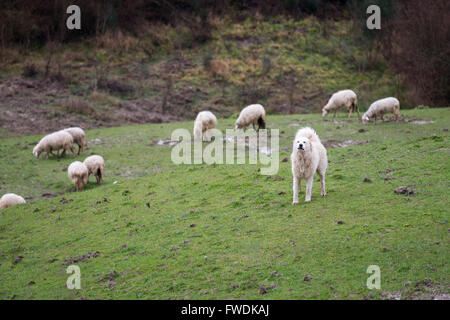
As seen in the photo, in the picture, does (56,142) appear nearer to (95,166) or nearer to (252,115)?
(95,166)

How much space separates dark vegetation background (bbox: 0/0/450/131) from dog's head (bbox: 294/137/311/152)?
21.2m

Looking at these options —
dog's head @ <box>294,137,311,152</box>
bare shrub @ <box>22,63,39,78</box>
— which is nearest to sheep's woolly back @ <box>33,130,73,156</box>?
dog's head @ <box>294,137,311,152</box>

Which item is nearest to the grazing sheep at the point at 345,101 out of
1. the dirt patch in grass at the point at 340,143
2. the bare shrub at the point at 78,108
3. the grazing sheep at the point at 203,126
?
the dirt patch in grass at the point at 340,143

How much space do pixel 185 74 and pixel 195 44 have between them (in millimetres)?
6214

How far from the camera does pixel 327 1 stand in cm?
5616

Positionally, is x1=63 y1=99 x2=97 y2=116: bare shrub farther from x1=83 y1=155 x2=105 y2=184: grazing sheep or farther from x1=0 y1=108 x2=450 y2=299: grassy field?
x1=0 y1=108 x2=450 y2=299: grassy field

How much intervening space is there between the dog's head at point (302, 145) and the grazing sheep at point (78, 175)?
9.53 m

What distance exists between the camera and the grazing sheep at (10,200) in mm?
15586

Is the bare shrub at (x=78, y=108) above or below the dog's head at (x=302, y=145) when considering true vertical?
above

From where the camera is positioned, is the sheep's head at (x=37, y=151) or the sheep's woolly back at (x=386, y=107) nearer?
the sheep's head at (x=37, y=151)

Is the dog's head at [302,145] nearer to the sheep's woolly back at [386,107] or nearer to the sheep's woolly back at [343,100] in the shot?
the sheep's woolly back at [386,107]
